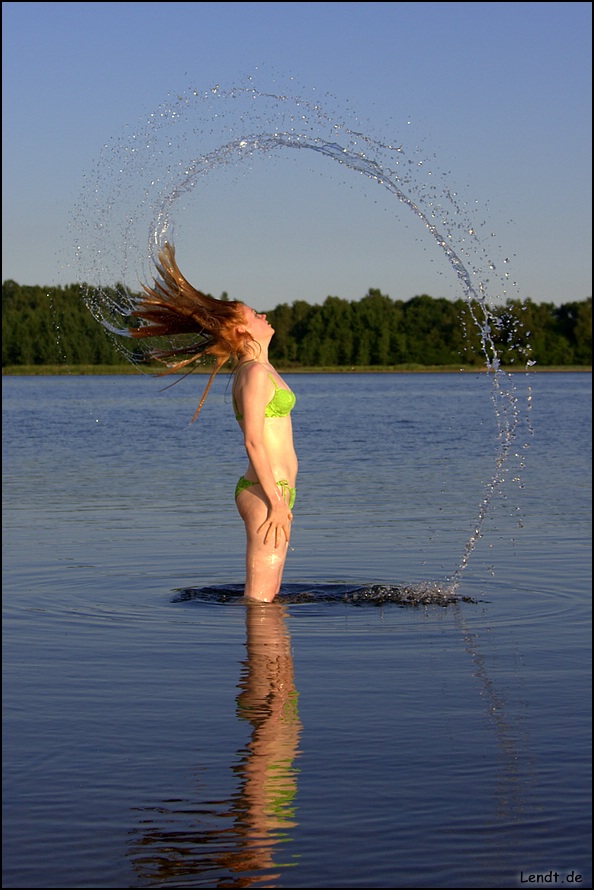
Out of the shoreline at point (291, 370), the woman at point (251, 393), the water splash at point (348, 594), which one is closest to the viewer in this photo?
the woman at point (251, 393)

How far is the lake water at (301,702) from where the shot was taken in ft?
16.1

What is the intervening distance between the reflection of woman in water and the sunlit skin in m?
2.59

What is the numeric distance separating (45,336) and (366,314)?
35303 millimetres

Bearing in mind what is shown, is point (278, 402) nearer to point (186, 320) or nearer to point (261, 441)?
point (261, 441)

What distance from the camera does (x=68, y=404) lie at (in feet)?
203

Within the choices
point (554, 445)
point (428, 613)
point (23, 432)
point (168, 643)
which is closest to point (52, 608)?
point (168, 643)

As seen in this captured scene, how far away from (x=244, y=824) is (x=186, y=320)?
17.4 ft

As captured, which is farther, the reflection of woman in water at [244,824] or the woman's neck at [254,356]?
the woman's neck at [254,356]

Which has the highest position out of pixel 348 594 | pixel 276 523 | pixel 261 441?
pixel 261 441

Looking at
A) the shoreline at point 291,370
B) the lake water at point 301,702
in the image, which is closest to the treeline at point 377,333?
the shoreline at point 291,370

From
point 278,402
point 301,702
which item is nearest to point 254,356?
point 278,402

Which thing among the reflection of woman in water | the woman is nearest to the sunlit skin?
the woman

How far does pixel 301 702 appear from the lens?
6961 mm

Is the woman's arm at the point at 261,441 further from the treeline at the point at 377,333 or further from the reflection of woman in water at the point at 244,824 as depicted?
the treeline at the point at 377,333
